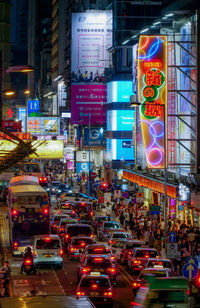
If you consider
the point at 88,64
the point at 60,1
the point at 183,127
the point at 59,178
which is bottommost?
the point at 59,178

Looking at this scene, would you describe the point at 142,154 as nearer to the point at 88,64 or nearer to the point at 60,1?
the point at 88,64

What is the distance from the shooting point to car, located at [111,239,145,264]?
31219 mm

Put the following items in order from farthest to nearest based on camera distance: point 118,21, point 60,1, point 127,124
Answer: point 60,1 < point 118,21 < point 127,124

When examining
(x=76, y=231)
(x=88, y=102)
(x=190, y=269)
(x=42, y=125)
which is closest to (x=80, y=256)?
(x=76, y=231)

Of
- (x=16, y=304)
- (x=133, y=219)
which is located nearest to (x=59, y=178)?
(x=133, y=219)

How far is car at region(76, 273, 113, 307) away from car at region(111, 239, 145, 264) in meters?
8.90

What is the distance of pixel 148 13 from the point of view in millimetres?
86750

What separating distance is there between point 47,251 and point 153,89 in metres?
16.0

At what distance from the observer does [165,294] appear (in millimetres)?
12820

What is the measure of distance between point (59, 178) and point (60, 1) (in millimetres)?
59710

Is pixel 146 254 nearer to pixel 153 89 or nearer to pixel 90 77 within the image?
pixel 153 89

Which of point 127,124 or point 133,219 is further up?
point 127,124

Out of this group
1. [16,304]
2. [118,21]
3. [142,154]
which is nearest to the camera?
[16,304]

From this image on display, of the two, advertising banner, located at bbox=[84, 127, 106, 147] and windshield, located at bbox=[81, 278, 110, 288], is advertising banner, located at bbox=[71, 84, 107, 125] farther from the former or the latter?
windshield, located at bbox=[81, 278, 110, 288]
